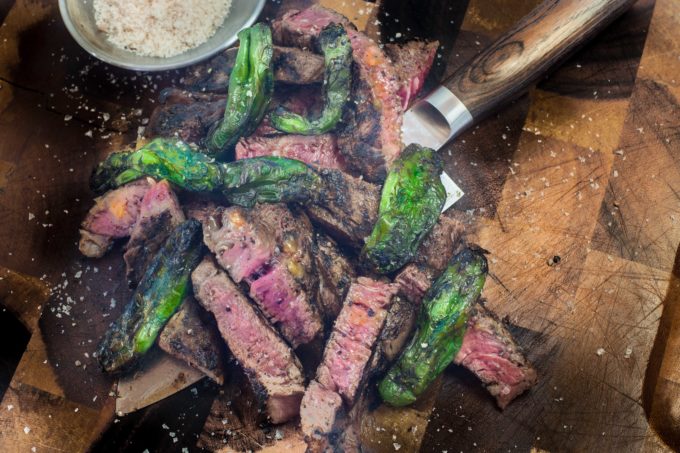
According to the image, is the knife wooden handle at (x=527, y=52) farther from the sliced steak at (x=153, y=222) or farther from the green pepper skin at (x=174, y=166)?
the sliced steak at (x=153, y=222)

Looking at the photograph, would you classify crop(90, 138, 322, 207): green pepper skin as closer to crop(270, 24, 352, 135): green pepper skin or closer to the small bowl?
crop(270, 24, 352, 135): green pepper skin

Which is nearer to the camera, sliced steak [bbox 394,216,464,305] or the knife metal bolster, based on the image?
sliced steak [bbox 394,216,464,305]

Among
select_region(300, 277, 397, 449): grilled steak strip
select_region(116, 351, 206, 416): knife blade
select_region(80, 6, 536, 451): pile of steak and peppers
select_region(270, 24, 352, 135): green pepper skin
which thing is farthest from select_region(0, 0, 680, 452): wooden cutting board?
select_region(270, 24, 352, 135): green pepper skin

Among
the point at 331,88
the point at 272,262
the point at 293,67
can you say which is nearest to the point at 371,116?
the point at 331,88

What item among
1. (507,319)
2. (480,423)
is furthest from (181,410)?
(507,319)

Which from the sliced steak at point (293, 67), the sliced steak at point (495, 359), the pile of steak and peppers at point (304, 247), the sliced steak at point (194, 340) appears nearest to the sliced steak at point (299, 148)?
the pile of steak and peppers at point (304, 247)
